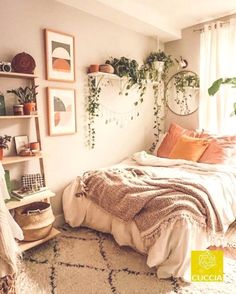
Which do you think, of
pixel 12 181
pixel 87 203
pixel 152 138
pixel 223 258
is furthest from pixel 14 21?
pixel 223 258

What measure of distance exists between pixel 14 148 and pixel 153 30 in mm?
2313

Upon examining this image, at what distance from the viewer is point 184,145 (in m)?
3.13

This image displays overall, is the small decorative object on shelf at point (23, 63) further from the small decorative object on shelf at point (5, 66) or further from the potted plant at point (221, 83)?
the potted plant at point (221, 83)

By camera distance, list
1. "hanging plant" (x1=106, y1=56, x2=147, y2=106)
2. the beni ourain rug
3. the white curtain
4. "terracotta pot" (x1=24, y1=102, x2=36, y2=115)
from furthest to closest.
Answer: the white curtain
"hanging plant" (x1=106, y1=56, x2=147, y2=106)
"terracotta pot" (x1=24, y1=102, x2=36, y2=115)
the beni ourain rug

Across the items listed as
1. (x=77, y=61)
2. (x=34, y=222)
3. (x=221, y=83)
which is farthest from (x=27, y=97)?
(x=221, y=83)

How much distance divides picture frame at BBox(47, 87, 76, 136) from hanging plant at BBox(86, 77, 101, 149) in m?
0.23

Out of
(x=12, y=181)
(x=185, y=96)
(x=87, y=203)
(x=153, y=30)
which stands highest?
(x=153, y=30)

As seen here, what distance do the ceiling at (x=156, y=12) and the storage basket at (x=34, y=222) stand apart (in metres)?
2.01

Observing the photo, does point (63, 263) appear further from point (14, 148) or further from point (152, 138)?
point (152, 138)

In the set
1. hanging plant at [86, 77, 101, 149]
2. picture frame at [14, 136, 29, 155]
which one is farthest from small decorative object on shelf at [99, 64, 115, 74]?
picture frame at [14, 136, 29, 155]

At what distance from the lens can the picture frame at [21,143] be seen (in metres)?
2.29

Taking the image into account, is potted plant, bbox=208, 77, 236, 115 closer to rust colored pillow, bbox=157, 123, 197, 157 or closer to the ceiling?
rust colored pillow, bbox=157, 123, 197, 157

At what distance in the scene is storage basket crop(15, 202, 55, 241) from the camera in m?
2.12

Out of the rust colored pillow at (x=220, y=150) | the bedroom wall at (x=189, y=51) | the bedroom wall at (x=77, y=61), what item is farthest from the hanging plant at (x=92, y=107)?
the bedroom wall at (x=189, y=51)
